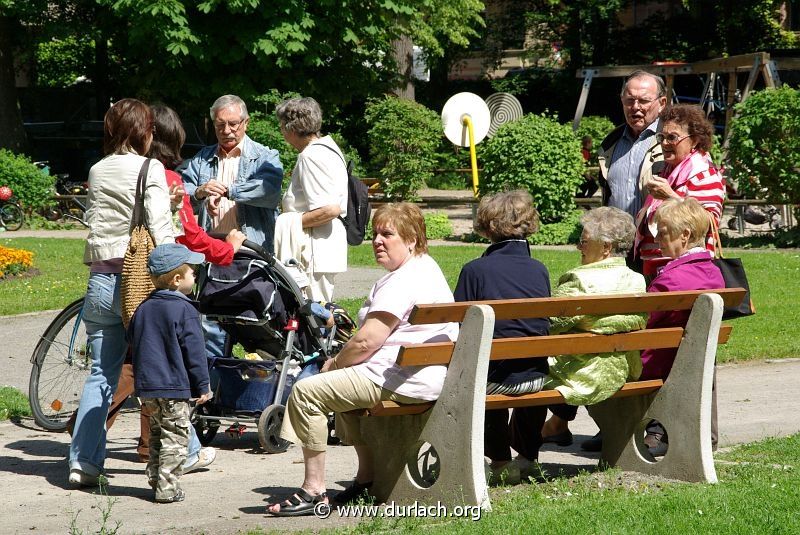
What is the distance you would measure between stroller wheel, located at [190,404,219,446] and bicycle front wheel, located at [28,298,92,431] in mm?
808

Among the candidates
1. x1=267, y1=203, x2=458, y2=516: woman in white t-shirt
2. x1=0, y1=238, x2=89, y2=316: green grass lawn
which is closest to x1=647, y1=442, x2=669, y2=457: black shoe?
x1=267, y1=203, x2=458, y2=516: woman in white t-shirt

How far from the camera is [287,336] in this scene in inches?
259

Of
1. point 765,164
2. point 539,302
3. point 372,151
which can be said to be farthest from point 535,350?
point 372,151

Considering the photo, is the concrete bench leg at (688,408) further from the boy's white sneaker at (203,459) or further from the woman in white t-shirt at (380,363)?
the boy's white sneaker at (203,459)

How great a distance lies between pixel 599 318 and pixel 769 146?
1343cm

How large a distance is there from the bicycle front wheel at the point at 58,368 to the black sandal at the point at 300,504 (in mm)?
2290

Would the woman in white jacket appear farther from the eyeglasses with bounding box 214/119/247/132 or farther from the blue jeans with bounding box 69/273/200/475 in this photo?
the eyeglasses with bounding box 214/119/247/132

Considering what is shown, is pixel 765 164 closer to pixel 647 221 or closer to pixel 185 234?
pixel 647 221

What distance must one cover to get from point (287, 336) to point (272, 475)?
84cm

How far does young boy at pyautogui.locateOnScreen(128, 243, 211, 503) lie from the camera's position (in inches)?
216

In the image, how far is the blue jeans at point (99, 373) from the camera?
19.2ft

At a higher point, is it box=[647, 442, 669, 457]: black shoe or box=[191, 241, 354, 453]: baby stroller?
box=[191, 241, 354, 453]: baby stroller

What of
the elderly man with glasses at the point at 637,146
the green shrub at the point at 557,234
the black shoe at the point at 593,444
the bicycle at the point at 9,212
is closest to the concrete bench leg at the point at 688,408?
the black shoe at the point at 593,444

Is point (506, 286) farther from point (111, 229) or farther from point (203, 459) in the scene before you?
point (111, 229)
